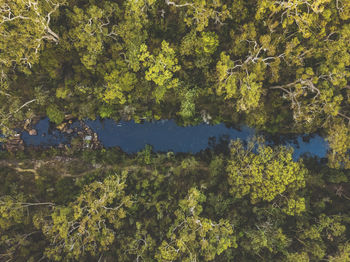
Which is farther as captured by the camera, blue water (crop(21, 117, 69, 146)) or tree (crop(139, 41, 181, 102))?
blue water (crop(21, 117, 69, 146))

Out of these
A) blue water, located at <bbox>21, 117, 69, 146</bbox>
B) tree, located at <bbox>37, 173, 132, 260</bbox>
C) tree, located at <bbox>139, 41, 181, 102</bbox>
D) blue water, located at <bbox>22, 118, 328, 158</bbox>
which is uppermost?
tree, located at <bbox>139, 41, 181, 102</bbox>

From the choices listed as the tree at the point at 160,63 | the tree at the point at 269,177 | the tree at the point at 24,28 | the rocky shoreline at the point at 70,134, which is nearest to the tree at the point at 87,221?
the rocky shoreline at the point at 70,134

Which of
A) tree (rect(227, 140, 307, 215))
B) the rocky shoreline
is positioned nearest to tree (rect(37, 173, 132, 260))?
the rocky shoreline

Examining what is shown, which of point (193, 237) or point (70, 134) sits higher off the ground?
point (70, 134)

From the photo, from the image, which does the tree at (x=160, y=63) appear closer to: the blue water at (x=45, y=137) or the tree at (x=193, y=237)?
the tree at (x=193, y=237)

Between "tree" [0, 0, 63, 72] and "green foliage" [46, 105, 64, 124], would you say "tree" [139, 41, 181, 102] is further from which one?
"green foliage" [46, 105, 64, 124]

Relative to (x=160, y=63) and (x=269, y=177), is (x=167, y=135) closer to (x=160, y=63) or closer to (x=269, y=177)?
(x=160, y=63)

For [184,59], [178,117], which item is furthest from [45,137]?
[184,59]
